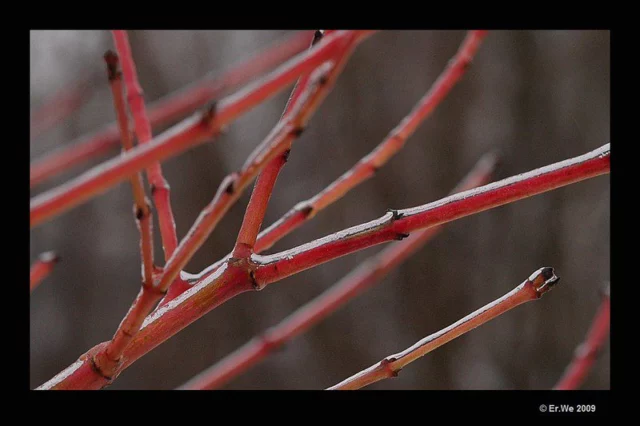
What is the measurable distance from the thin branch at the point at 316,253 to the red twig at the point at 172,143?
0.10 metres

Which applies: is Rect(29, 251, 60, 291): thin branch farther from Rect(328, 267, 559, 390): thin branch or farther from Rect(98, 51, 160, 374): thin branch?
Rect(328, 267, 559, 390): thin branch

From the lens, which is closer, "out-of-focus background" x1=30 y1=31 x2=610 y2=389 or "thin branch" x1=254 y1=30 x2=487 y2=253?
"thin branch" x1=254 y1=30 x2=487 y2=253

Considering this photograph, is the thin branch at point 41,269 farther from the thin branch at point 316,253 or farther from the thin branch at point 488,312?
the thin branch at point 488,312

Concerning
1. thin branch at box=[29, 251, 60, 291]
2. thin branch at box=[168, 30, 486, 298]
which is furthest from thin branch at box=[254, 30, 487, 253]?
thin branch at box=[29, 251, 60, 291]

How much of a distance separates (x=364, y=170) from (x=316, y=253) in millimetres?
91

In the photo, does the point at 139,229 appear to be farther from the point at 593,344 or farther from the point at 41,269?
the point at 593,344

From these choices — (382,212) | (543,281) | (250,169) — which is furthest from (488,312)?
(382,212)

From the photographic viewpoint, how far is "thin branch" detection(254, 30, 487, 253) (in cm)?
34

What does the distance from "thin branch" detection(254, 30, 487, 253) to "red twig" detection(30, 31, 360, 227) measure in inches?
5.8

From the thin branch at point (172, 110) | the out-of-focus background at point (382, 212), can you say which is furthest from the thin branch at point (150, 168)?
the out-of-focus background at point (382, 212)

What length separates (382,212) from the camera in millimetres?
1448

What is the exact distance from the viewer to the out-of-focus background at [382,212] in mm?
1334
